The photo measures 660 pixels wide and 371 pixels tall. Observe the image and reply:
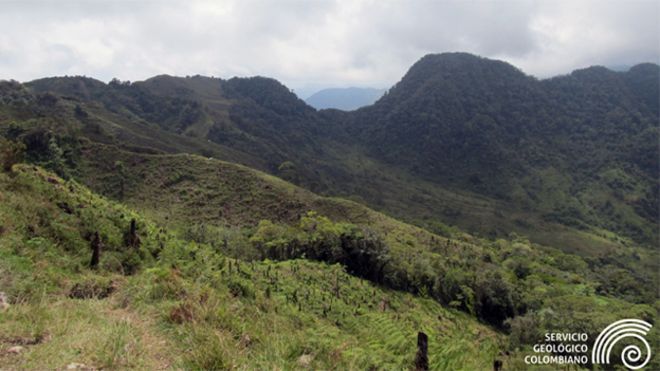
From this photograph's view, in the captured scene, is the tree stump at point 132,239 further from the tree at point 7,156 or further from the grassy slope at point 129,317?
the tree at point 7,156

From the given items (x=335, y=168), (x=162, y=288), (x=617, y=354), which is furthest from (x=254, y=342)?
(x=335, y=168)

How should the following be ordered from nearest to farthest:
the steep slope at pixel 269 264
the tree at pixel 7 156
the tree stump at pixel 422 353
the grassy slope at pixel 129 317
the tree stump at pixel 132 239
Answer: the grassy slope at pixel 129 317 → the tree stump at pixel 422 353 → the steep slope at pixel 269 264 → the tree stump at pixel 132 239 → the tree at pixel 7 156

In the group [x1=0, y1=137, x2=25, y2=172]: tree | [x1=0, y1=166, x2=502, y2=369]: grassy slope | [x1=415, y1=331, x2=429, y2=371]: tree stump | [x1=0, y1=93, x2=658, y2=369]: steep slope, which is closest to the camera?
[x1=0, y1=166, x2=502, y2=369]: grassy slope

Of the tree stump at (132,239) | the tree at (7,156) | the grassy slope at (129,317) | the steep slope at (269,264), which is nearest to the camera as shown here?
A: the grassy slope at (129,317)

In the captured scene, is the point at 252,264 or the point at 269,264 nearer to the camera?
the point at 252,264

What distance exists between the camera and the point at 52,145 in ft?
181

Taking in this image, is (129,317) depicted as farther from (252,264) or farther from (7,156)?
(252,264)

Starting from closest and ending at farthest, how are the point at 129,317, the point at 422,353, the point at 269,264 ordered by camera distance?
the point at 422,353, the point at 129,317, the point at 269,264

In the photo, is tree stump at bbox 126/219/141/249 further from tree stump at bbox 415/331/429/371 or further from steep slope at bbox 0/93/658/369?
tree stump at bbox 415/331/429/371

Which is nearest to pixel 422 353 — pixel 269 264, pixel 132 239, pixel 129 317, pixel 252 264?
pixel 129 317

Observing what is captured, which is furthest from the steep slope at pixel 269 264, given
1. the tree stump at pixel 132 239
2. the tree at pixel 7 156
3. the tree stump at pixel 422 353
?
the tree at pixel 7 156

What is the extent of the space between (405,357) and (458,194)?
178498 mm

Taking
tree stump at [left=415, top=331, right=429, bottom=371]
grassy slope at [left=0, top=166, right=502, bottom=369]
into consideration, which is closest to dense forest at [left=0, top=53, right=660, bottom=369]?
grassy slope at [left=0, top=166, right=502, bottom=369]

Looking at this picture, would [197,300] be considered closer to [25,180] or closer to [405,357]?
[405,357]
